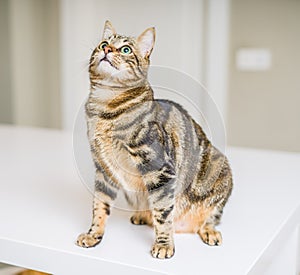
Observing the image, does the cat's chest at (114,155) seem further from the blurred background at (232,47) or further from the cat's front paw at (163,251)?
the blurred background at (232,47)

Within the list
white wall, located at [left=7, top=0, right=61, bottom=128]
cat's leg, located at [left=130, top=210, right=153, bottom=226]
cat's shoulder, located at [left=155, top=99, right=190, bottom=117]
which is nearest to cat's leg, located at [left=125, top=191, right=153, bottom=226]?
cat's leg, located at [left=130, top=210, right=153, bottom=226]

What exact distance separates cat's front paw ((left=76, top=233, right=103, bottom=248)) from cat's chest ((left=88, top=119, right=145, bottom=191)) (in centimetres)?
8

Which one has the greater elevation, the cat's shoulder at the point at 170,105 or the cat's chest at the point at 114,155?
the cat's shoulder at the point at 170,105

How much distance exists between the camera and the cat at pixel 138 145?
2.16ft

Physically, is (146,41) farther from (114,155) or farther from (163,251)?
A: (163,251)

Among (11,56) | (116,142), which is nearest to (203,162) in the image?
(116,142)

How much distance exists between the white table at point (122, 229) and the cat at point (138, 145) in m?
0.03

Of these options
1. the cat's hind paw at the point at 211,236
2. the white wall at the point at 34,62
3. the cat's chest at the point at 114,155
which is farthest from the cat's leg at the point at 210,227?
the white wall at the point at 34,62

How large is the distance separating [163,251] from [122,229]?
0.13 meters

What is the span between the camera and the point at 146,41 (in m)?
0.66

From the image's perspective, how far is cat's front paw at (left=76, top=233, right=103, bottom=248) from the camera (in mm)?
687

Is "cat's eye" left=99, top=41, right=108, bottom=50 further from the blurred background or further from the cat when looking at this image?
the blurred background

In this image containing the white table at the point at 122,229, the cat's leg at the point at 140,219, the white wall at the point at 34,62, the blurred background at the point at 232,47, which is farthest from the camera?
the white wall at the point at 34,62

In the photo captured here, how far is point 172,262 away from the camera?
2.10ft
